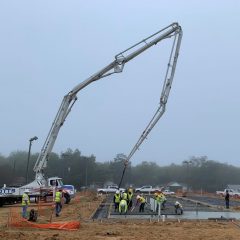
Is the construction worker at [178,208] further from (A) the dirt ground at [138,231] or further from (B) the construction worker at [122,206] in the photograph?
(A) the dirt ground at [138,231]

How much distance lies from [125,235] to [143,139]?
1675 centimetres

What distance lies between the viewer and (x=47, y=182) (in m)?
44.3

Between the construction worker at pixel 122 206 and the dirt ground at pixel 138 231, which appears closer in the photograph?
the dirt ground at pixel 138 231

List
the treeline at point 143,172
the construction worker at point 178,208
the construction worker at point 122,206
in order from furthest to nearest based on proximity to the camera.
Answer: the treeline at point 143,172
the construction worker at point 178,208
the construction worker at point 122,206

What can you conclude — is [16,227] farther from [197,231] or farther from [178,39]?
[178,39]

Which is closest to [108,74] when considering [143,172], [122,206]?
[122,206]

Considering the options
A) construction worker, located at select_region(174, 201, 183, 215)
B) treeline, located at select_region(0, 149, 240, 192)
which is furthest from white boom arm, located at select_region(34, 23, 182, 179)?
treeline, located at select_region(0, 149, 240, 192)

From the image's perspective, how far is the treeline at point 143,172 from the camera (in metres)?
126

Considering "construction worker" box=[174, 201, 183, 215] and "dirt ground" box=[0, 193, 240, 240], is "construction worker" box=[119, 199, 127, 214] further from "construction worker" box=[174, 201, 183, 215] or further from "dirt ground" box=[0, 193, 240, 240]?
"dirt ground" box=[0, 193, 240, 240]

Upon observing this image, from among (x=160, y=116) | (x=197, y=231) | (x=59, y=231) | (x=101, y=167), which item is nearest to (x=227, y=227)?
(x=197, y=231)

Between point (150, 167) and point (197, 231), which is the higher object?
point (150, 167)

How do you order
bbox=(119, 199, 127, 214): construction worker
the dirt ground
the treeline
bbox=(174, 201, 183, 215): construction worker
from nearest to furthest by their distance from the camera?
the dirt ground
bbox=(119, 199, 127, 214): construction worker
bbox=(174, 201, 183, 215): construction worker
the treeline

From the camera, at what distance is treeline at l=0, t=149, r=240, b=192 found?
126375 millimetres

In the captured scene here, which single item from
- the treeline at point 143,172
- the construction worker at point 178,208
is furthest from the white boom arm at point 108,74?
the treeline at point 143,172
